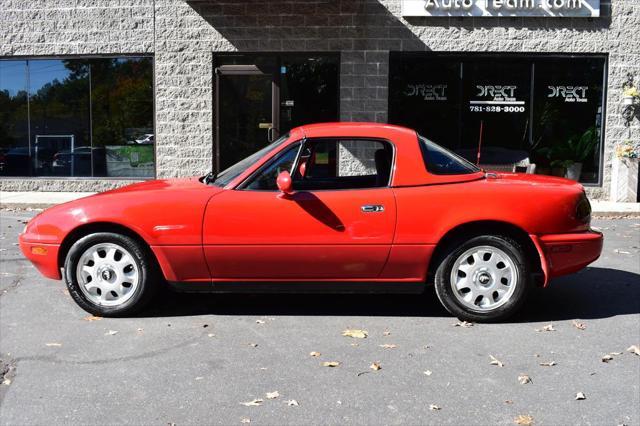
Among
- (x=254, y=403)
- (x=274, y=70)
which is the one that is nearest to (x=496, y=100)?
(x=274, y=70)

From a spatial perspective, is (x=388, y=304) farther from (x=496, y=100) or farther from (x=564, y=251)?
(x=496, y=100)

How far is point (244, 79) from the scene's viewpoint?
1453 cm

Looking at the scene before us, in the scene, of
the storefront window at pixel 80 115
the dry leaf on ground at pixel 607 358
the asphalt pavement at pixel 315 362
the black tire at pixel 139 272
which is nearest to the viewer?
the asphalt pavement at pixel 315 362

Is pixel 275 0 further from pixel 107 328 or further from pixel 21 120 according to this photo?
pixel 107 328

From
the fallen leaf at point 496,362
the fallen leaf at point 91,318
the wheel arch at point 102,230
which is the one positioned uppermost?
the wheel arch at point 102,230

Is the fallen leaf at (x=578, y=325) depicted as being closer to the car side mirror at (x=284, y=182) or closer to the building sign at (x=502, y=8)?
the car side mirror at (x=284, y=182)

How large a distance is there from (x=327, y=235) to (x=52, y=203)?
30.1 feet

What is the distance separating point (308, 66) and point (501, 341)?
Answer: 33.4 feet

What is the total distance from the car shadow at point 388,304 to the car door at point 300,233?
54 cm

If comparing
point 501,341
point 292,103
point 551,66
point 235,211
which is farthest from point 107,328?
point 551,66

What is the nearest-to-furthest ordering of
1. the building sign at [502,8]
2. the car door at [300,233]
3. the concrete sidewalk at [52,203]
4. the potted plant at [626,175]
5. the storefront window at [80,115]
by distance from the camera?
the car door at [300,233] → the concrete sidewalk at [52,203] → the building sign at [502,8] → the potted plant at [626,175] → the storefront window at [80,115]

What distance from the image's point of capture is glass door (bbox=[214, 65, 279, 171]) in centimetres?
1440

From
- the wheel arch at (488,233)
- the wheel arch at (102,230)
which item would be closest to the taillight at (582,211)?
the wheel arch at (488,233)

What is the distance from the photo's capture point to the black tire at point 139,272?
5.48 m
